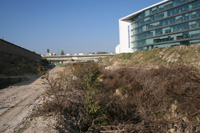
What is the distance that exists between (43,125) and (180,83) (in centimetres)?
584

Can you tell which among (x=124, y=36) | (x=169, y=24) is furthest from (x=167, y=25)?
(x=124, y=36)

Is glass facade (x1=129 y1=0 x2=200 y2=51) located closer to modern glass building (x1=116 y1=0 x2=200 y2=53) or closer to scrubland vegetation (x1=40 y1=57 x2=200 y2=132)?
modern glass building (x1=116 y1=0 x2=200 y2=53)

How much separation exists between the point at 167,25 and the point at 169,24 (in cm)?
64

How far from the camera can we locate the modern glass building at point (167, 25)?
38.5 m

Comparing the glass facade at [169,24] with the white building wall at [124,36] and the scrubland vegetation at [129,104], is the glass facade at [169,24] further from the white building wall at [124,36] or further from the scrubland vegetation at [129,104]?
the scrubland vegetation at [129,104]

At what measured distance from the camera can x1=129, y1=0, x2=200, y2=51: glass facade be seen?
38438 millimetres

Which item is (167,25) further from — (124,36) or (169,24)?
(124,36)

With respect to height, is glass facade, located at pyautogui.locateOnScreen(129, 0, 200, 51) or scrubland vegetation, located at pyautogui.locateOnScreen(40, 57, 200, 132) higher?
glass facade, located at pyautogui.locateOnScreen(129, 0, 200, 51)

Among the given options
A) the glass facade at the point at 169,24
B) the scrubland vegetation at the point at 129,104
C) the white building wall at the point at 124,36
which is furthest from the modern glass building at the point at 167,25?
the scrubland vegetation at the point at 129,104

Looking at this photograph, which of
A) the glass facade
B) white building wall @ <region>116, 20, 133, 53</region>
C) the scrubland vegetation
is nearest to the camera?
the scrubland vegetation

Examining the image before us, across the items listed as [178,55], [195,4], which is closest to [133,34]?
[195,4]

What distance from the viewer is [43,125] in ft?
9.59

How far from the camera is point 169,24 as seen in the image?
143 ft

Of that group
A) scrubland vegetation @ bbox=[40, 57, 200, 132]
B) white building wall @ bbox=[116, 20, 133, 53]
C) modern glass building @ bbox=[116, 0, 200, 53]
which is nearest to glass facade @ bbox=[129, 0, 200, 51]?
modern glass building @ bbox=[116, 0, 200, 53]
